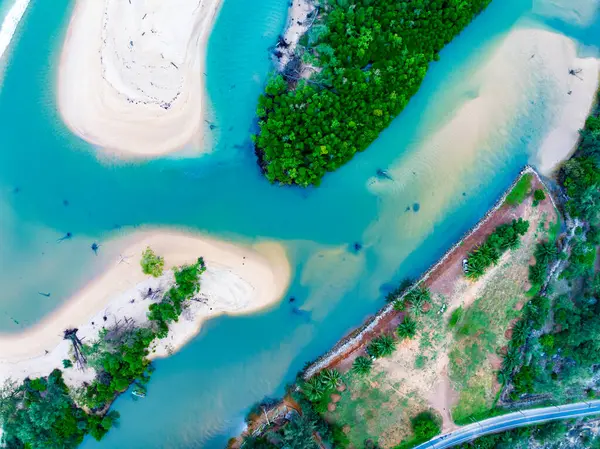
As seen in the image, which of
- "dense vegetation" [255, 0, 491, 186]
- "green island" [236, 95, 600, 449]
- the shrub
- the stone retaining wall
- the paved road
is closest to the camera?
the shrub

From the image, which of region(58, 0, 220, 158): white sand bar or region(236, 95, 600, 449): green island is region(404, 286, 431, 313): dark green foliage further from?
region(58, 0, 220, 158): white sand bar

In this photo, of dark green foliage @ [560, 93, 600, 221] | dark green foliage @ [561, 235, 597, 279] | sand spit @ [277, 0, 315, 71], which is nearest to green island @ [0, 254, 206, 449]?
sand spit @ [277, 0, 315, 71]

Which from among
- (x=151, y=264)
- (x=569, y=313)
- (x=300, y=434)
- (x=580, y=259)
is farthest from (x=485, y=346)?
(x=151, y=264)

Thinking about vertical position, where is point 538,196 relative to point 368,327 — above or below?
above

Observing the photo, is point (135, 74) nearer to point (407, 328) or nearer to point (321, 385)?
point (321, 385)

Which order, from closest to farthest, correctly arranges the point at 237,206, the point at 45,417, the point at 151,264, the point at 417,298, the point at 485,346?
the point at 45,417 < the point at 151,264 < the point at 417,298 < the point at 485,346 < the point at 237,206

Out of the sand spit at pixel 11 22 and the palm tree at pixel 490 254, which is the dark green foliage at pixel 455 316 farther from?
the sand spit at pixel 11 22
